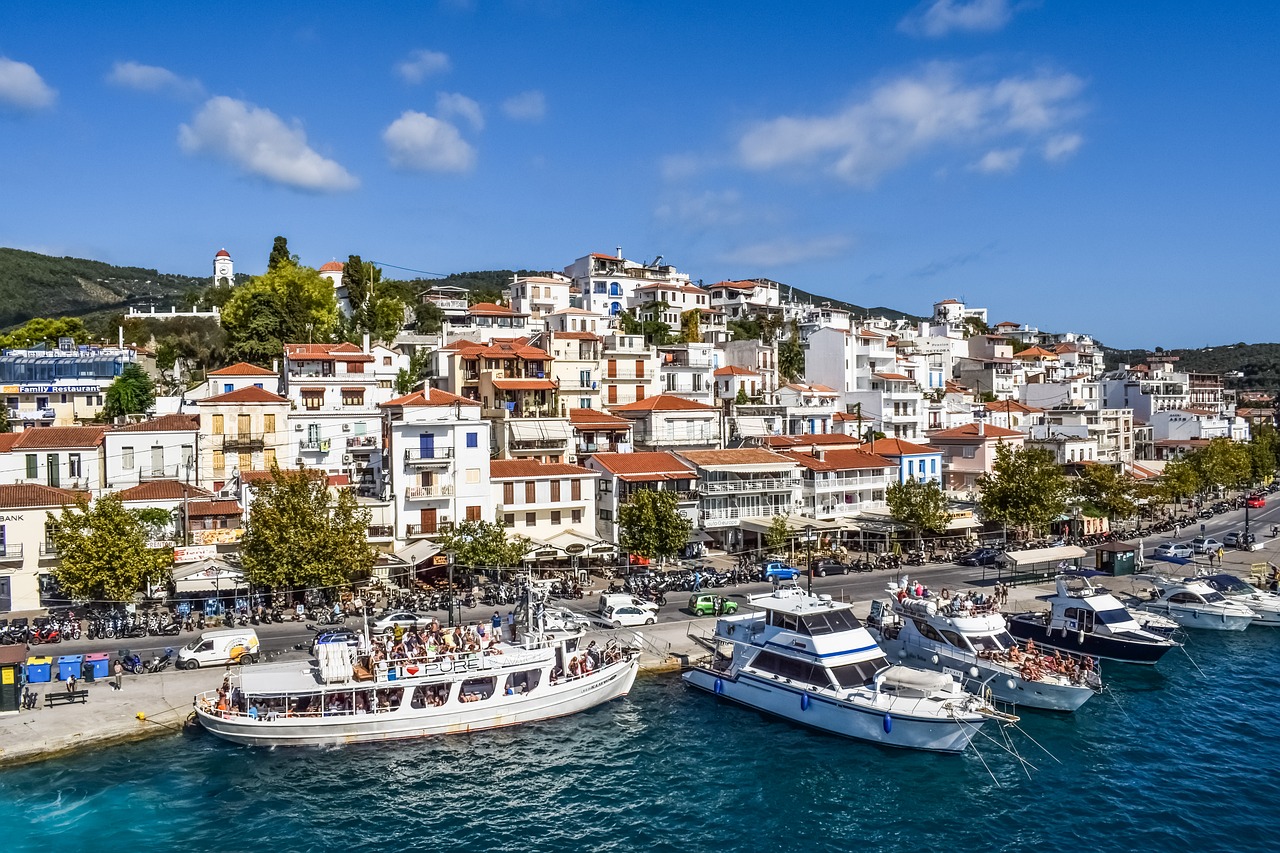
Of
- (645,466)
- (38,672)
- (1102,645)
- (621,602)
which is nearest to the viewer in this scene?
(38,672)

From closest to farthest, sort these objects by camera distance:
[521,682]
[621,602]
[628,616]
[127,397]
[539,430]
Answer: [521,682] → [628,616] → [621,602] → [539,430] → [127,397]

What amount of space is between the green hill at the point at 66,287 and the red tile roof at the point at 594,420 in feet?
315

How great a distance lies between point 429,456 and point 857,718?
27.8 metres

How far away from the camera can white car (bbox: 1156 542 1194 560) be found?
5405cm

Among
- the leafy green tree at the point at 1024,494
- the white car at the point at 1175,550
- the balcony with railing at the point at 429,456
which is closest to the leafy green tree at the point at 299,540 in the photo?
the balcony with railing at the point at 429,456

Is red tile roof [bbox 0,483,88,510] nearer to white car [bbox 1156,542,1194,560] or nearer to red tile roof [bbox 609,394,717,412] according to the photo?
red tile roof [bbox 609,394,717,412]

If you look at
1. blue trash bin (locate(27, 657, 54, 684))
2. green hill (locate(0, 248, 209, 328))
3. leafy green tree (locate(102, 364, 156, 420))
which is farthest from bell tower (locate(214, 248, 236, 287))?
blue trash bin (locate(27, 657, 54, 684))

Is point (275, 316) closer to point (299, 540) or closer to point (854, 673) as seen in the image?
point (299, 540)

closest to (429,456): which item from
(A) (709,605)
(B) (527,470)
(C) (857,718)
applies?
(B) (527,470)

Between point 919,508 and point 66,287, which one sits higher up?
point 66,287

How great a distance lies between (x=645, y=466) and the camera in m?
56.3

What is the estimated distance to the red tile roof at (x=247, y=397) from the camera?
169ft

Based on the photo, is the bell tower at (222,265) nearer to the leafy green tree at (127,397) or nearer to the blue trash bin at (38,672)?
the leafy green tree at (127,397)

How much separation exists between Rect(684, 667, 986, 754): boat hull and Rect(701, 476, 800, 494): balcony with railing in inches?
875
